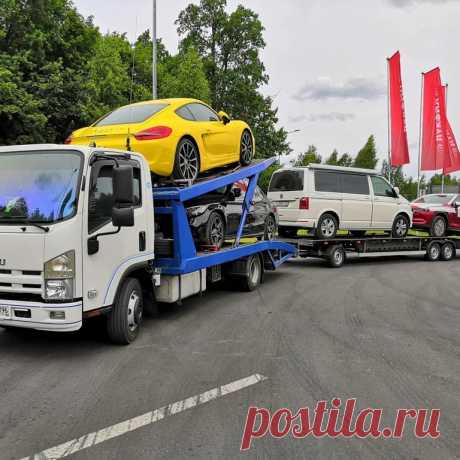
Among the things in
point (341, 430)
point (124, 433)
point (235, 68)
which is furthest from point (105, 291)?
point (235, 68)

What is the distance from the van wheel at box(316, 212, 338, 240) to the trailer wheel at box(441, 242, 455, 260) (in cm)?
526

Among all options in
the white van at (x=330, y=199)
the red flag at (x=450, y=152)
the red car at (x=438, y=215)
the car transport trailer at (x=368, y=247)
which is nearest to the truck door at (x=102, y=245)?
the white van at (x=330, y=199)

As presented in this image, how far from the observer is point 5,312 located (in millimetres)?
4773

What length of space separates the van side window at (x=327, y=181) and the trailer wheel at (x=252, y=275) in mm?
3339

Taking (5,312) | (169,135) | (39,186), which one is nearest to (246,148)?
(169,135)

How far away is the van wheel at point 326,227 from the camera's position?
40.2ft

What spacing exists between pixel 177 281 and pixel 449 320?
Answer: 4.02m

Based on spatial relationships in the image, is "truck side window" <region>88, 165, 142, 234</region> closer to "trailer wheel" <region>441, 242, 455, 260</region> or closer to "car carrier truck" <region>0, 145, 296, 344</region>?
"car carrier truck" <region>0, 145, 296, 344</region>

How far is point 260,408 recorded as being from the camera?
3.97 metres

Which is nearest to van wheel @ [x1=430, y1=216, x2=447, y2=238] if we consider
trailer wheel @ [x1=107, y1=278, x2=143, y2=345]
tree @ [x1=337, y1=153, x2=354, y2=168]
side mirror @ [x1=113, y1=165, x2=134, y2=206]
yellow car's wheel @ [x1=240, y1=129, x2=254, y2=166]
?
yellow car's wheel @ [x1=240, y1=129, x2=254, y2=166]

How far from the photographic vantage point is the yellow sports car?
21.9ft

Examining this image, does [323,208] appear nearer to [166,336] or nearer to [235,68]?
[166,336]

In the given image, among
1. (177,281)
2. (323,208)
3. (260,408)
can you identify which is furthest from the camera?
(323,208)

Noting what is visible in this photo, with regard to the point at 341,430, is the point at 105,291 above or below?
above
